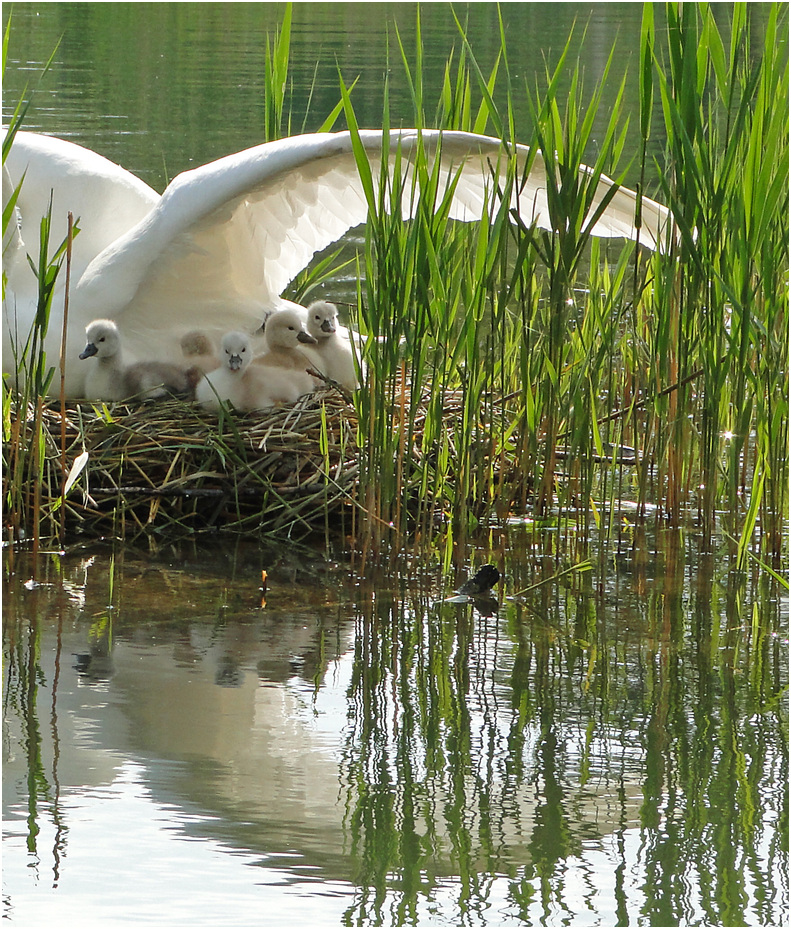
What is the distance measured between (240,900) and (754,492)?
210 cm

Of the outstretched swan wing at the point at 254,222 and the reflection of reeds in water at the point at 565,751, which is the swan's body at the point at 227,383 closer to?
the outstretched swan wing at the point at 254,222

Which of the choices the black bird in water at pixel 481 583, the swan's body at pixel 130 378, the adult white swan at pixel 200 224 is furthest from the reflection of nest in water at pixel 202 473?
the black bird in water at pixel 481 583

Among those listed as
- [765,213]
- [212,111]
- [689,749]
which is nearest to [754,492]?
[765,213]

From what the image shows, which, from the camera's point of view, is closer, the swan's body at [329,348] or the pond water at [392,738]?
the pond water at [392,738]

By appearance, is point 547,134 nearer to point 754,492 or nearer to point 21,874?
point 754,492

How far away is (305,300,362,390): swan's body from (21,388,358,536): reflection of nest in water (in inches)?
13.5

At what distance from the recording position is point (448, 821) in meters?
2.62

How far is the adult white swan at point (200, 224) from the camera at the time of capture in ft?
14.7

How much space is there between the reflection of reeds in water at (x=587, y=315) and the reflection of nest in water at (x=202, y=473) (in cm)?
5

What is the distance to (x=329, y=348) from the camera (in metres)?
5.12

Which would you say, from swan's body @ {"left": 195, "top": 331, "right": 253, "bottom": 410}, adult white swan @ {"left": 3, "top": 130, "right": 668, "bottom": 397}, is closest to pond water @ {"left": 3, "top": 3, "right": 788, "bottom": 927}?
swan's body @ {"left": 195, "top": 331, "right": 253, "bottom": 410}

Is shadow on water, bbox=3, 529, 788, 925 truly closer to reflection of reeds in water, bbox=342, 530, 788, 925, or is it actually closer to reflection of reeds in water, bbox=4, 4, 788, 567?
reflection of reeds in water, bbox=342, 530, 788, 925

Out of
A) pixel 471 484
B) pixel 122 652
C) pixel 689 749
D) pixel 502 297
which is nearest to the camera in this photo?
pixel 689 749

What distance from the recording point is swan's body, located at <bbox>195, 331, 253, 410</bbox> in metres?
4.85
